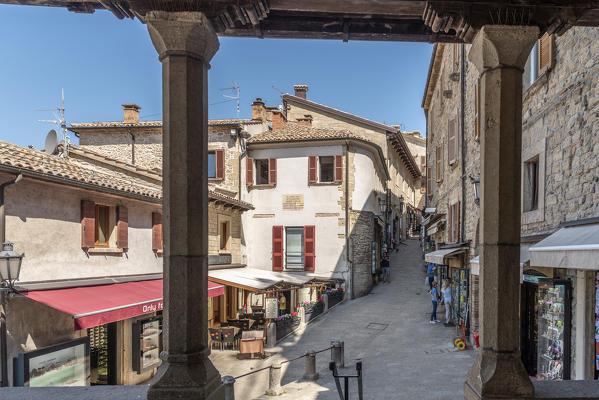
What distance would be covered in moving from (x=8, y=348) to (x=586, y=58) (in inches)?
413

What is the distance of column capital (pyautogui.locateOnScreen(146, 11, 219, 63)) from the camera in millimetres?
3326

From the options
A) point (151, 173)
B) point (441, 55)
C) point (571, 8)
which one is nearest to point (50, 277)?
point (151, 173)

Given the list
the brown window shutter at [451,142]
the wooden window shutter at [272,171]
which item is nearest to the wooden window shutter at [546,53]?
the brown window shutter at [451,142]

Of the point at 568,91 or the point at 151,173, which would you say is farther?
the point at 151,173

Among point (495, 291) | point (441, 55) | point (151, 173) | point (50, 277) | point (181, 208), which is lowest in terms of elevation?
point (50, 277)

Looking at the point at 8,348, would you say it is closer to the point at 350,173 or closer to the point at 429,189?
the point at 350,173

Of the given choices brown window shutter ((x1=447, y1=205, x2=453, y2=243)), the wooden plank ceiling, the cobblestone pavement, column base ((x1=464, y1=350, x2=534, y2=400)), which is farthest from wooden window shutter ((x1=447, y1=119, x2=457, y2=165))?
column base ((x1=464, y1=350, x2=534, y2=400))

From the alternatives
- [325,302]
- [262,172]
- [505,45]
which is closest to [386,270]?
[325,302]

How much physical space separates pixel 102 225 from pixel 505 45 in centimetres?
1055

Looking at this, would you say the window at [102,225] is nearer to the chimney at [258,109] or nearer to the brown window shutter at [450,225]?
the brown window shutter at [450,225]

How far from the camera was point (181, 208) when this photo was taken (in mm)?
3291

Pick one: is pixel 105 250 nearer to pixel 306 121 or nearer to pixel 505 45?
pixel 505 45

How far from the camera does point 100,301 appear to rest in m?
8.62

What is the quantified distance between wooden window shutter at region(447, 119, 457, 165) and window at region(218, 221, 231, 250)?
Answer: 32.1 feet
